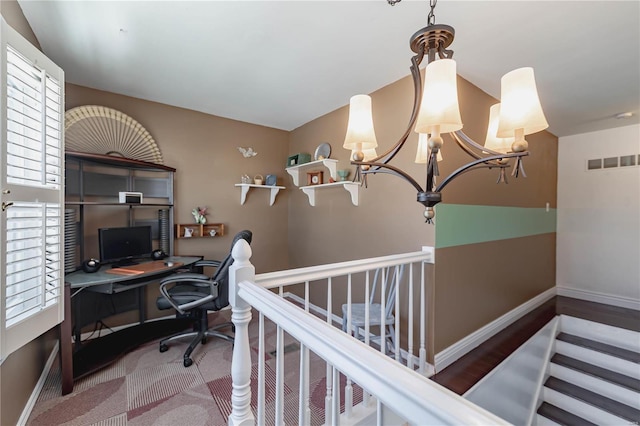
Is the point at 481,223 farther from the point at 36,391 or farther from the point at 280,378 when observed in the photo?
the point at 36,391

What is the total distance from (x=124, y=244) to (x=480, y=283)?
132 inches

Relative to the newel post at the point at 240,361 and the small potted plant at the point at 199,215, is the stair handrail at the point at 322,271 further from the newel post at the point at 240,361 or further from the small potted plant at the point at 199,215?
the small potted plant at the point at 199,215

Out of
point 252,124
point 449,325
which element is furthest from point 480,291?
point 252,124

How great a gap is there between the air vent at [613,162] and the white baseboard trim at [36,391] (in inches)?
239

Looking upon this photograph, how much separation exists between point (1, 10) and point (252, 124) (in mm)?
2252

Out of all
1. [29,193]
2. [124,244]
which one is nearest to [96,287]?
[124,244]

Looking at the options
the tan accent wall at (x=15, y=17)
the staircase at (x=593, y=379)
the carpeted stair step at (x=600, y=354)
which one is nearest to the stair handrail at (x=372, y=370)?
the tan accent wall at (x=15, y=17)

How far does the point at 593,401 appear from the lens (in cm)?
235

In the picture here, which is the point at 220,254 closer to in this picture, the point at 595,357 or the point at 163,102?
the point at 163,102

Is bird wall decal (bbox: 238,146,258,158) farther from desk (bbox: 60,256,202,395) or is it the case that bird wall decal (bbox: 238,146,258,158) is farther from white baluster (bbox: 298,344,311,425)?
white baluster (bbox: 298,344,311,425)

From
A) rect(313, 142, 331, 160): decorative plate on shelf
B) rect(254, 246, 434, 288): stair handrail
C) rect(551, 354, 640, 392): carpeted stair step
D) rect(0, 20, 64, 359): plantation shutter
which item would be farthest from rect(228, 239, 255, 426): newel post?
rect(551, 354, 640, 392): carpeted stair step

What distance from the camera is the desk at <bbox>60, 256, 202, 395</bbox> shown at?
68.4 inches

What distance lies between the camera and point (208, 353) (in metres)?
2.25

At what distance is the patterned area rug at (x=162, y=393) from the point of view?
156 cm
